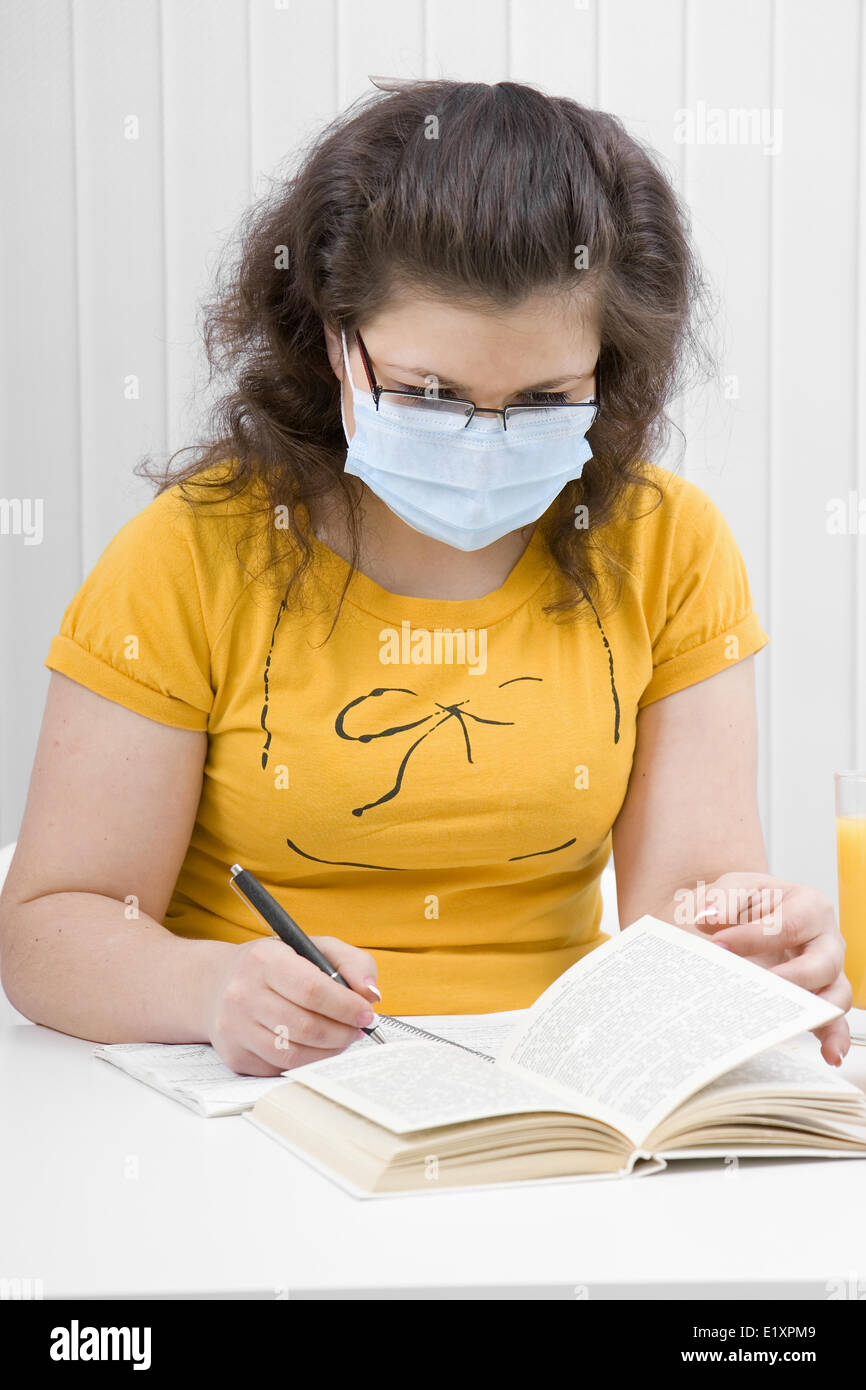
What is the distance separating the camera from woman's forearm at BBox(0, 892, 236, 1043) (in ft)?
2.98

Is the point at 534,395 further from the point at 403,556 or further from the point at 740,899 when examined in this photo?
the point at 740,899

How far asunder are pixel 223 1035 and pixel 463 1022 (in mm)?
223

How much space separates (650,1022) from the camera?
0.78 meters

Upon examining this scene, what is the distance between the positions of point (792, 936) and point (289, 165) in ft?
4.35

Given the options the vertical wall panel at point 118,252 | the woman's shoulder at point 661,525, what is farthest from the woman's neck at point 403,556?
the vertical wall panel at point 118,252

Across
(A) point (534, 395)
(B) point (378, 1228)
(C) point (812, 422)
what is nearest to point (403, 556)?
(A) point (534, 395)

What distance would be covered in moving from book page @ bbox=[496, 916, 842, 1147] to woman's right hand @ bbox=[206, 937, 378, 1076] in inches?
4.1

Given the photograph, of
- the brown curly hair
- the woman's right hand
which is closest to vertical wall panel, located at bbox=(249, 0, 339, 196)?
the brown curly hair

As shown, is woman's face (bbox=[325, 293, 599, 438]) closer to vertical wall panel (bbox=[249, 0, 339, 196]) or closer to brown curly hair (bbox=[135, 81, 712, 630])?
brown curly hair (bbox=[135, 81, 712, 630])

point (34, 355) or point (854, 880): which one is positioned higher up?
point (34, 355)

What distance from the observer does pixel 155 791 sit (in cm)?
102

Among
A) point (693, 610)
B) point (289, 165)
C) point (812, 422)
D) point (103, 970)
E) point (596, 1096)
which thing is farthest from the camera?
point (812, 422)
